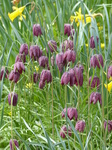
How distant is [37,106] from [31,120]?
0.57ft

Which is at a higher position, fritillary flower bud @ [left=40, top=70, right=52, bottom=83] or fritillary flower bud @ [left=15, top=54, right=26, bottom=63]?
fritillary flower bud @ [left=15, top=54, right=26, bottom=63]

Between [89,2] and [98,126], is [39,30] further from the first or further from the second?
[89,2]

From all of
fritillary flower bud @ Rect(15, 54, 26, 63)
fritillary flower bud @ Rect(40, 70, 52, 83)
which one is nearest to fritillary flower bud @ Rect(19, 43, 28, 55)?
fritillary flower bud @ Rect(15, 54, 26, 63)

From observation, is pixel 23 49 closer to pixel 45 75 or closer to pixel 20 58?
pixel 20 58

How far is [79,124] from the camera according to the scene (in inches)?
87.7

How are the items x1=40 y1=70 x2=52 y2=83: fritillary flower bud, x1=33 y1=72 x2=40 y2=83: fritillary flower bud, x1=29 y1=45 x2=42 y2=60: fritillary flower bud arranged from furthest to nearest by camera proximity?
1. x1=33 y1=72 x2=40 y2=83: fritillary flower bud
2. x1=29 y1=45 x2=42 y2=60: fritillary flower bud
3. x1=40 y1=70 x2=52 y2=83: fritillary flower bud

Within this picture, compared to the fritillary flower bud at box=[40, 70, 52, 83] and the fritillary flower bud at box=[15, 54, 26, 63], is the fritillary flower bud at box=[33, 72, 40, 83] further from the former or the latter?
the fritillary flower bud at box=[40, 70, 52, 83]

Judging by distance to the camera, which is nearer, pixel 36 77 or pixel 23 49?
pixel 23 49

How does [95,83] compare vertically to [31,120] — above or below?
above

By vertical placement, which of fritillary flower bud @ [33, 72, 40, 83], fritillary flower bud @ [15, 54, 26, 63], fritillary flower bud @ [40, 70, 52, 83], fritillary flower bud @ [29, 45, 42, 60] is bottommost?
fritillary flower bud @ [33, 72, 40, 83]

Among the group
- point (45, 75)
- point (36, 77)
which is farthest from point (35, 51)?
point (36, 77)

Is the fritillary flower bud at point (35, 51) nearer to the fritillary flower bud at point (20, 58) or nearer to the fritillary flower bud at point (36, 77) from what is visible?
the fritillary flower bud at point (20, 58)

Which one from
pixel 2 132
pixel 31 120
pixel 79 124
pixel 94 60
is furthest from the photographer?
pixel 31 120

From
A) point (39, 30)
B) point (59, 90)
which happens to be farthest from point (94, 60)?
point (59, 90)
